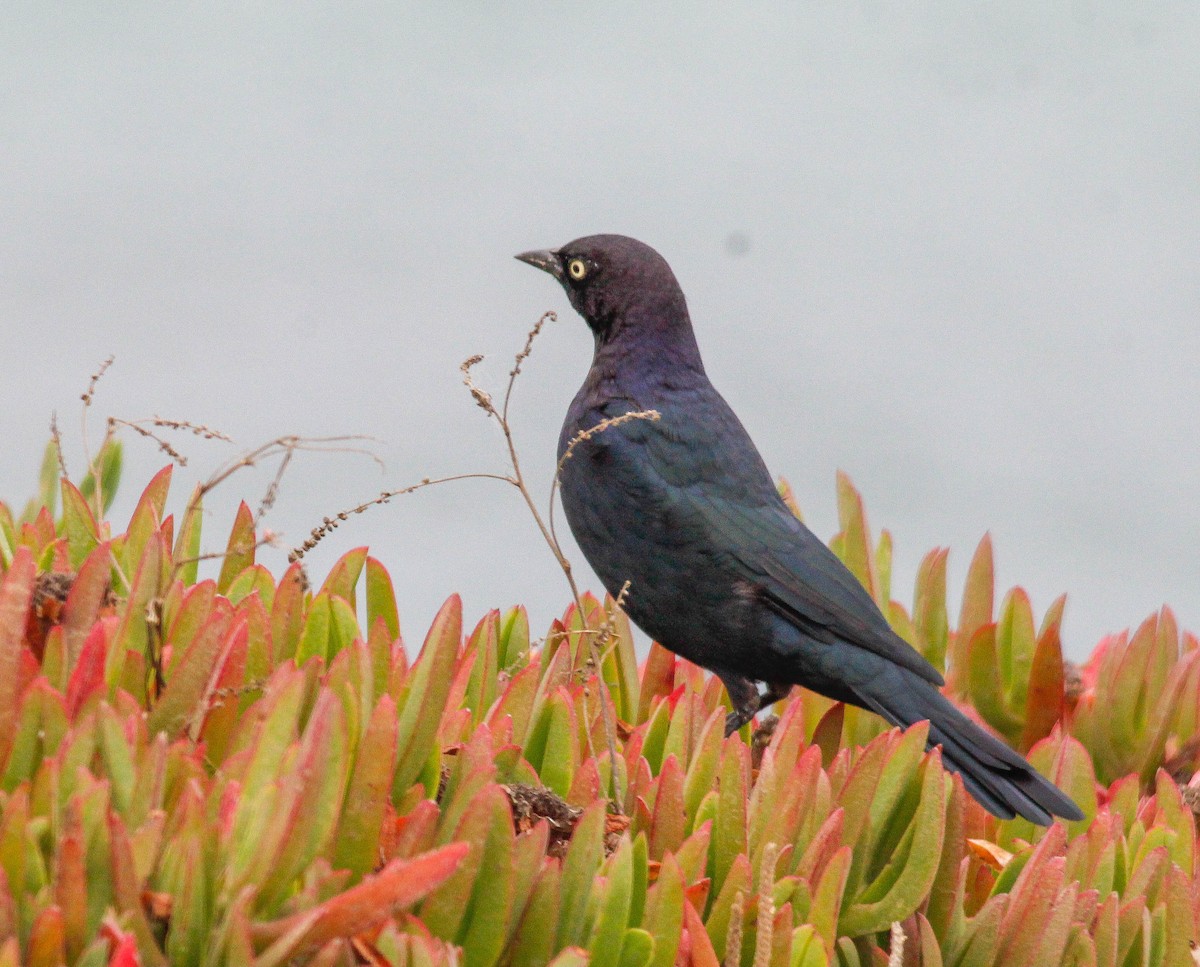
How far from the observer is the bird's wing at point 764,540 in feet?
13.3

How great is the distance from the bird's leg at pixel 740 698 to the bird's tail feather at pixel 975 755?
0.48 meters

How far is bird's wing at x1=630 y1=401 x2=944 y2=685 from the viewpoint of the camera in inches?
159

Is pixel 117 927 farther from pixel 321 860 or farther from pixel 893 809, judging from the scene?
pixel 893 809

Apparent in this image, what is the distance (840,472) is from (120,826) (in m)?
3.13

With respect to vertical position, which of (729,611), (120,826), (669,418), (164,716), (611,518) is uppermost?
(669,418)

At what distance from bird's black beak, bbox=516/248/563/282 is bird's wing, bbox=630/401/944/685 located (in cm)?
90

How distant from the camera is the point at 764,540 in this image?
423 centimetres

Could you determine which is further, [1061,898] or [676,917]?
[1061,898]

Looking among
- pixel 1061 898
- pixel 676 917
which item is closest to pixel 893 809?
pixel 1061 898

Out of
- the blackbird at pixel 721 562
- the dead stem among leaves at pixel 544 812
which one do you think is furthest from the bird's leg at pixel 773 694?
the dead stem among leaves at pixel 544 812

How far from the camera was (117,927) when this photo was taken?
5.33 ft

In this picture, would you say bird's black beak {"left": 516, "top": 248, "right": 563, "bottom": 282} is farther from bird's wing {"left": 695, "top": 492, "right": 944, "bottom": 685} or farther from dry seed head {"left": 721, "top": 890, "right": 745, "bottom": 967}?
dry seed head {"left": 721, "top": 890, "right": 745, "bottom": 967}

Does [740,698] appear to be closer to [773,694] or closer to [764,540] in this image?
[773,694]

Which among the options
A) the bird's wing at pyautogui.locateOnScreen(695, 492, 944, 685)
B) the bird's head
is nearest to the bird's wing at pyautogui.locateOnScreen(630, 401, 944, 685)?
the bird's wing at pyautogui.locateOnScreen(695, 492, 944, 685)
